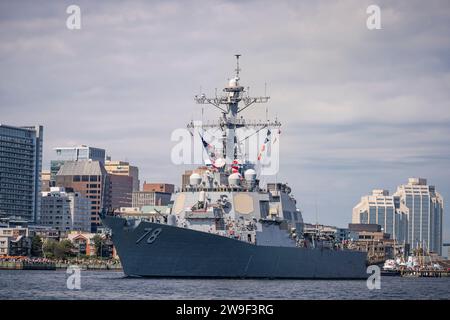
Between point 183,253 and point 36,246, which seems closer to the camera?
point 183,253

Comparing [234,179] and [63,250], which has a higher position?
[234,179]

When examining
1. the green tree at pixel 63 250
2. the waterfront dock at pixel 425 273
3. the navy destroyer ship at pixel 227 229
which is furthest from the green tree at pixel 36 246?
the navy destroyer ship at pixel 227 229

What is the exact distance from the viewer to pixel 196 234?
66625 millimetres

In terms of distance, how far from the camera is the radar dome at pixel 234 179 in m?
73.6

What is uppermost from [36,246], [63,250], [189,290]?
[189,290]

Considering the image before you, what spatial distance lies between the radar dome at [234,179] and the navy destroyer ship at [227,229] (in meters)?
0.07

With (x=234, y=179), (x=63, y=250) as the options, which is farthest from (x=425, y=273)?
(x=234, y=179)

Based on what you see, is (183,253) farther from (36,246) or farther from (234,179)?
(36,246)

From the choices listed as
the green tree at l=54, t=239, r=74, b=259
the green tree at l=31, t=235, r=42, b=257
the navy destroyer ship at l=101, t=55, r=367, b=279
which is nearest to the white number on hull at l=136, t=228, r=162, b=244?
the navy destroyer ship at l=101, t=55, r=367, b=279

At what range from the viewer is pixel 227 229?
70938mm

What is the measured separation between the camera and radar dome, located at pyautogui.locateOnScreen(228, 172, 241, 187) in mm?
73625

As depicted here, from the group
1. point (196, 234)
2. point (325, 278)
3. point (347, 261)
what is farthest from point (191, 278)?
point (347, 261)

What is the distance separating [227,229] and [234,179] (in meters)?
4.33
